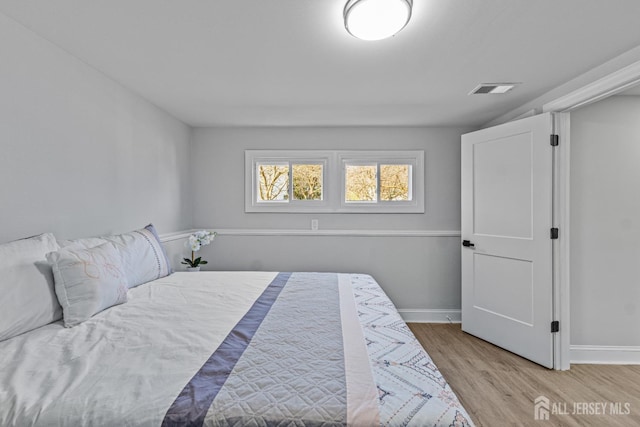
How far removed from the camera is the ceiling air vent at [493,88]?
2222 mm

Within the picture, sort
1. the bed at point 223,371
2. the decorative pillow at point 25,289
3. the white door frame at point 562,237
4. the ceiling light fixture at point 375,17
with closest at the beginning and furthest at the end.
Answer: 1. the bed at point 223,371
2. the decorative pillow at point 25,289
3. the ceiling light fixture at point 375,17
4. the white door frame at point 562,237

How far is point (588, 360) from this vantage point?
2484mm

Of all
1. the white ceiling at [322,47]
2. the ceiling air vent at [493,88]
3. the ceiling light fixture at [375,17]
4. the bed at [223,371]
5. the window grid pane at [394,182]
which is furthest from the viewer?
the window grid pane at [394,182]

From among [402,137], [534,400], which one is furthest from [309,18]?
[534,400]

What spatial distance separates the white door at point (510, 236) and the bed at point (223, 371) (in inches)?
67.6

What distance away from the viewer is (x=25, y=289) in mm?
1227

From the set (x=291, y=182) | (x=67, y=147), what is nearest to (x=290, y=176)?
(x=291, y=182)

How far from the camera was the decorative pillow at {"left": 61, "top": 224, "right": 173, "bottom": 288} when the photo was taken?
180 cm

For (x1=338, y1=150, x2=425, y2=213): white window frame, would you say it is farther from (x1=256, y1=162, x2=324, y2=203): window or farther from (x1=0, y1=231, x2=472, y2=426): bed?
(x1=0, y1=231, x2=472, y2=426): bed

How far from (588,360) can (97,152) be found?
4255 millimetres

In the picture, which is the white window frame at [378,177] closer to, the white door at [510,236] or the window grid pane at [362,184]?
the window grid pane at [362,184]

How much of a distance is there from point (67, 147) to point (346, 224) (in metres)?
2.57

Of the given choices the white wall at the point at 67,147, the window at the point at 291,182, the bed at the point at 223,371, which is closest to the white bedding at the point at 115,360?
the bed at the point at 223,371

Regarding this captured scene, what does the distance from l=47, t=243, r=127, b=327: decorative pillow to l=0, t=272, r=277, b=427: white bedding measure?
0.17 feet
